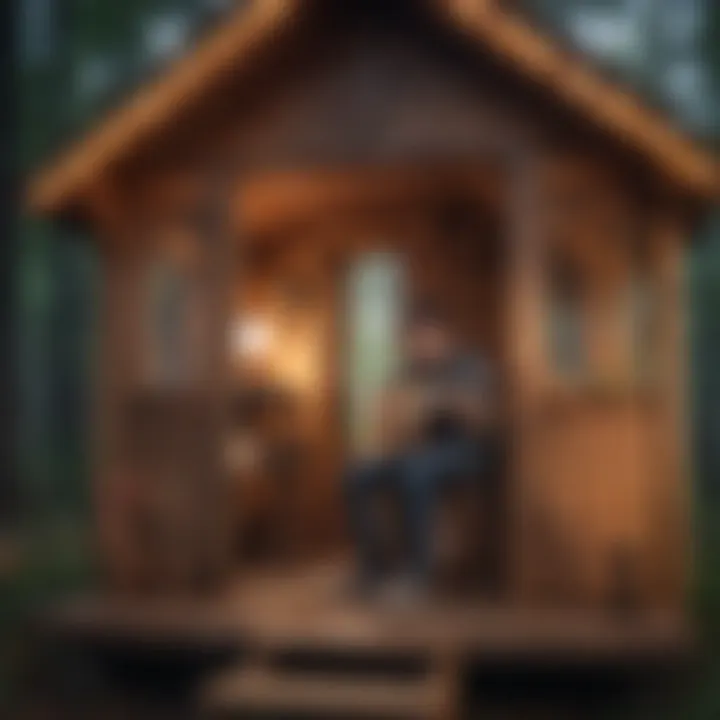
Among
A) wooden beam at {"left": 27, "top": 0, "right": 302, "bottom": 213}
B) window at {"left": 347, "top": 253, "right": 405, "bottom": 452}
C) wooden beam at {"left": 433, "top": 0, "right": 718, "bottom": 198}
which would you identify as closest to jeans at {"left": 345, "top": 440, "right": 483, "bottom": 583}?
window at {"left": 347, "top": 253, "right": 405, "bottom": 452}

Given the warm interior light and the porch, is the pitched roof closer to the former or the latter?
the warm interior light

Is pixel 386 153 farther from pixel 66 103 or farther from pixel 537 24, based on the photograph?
pixel 66 103

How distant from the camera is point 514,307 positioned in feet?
16.6

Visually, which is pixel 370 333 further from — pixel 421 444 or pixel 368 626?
pixel 368 626

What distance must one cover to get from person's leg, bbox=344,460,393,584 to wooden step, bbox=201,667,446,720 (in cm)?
111

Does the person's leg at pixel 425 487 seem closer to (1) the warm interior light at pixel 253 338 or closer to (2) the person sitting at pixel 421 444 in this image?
(2) the person sitting at pixel 421 444

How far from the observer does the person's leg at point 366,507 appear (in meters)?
5.40

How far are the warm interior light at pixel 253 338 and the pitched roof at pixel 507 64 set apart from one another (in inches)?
61.5

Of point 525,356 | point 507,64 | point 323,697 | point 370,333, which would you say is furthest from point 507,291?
point 370,333

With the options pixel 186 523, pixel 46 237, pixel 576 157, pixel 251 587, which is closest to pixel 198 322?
pixel 186 523

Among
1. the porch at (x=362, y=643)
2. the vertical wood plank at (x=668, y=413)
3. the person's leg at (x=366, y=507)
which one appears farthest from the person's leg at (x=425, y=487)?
the vertical wood plank at (x=668, y=413)

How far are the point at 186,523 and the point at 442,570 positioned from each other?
1.20 metres

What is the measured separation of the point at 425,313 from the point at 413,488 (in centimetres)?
139

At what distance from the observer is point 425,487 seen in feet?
17.3
